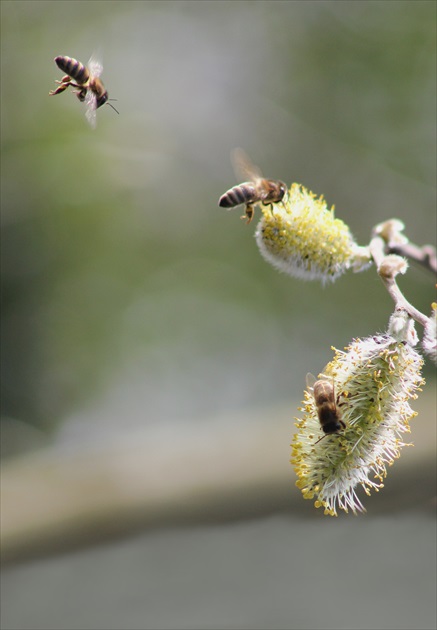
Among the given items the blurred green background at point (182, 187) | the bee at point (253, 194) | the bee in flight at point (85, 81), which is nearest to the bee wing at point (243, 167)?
the bee at point (253, 194)

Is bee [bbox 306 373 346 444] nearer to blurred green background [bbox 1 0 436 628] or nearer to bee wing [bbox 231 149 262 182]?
bee wing [bbox 231 149 262 182]

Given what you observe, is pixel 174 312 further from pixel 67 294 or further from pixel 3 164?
pixel 3 164

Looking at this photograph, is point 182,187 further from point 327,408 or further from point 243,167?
point 327,408

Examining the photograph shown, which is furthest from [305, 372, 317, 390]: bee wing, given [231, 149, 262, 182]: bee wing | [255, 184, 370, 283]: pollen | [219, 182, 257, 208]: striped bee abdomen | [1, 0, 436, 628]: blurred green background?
[1, 0, 436, 628]: blurred green background

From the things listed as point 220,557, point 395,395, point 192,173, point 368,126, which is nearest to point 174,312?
point 192,173

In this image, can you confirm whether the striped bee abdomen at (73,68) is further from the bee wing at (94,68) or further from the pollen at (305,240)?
the pollen at (305,240)

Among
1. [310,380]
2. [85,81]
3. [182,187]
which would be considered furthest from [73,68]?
[182,187]

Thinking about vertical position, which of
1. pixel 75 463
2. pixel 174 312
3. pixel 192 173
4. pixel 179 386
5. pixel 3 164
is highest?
pixel 192 173
